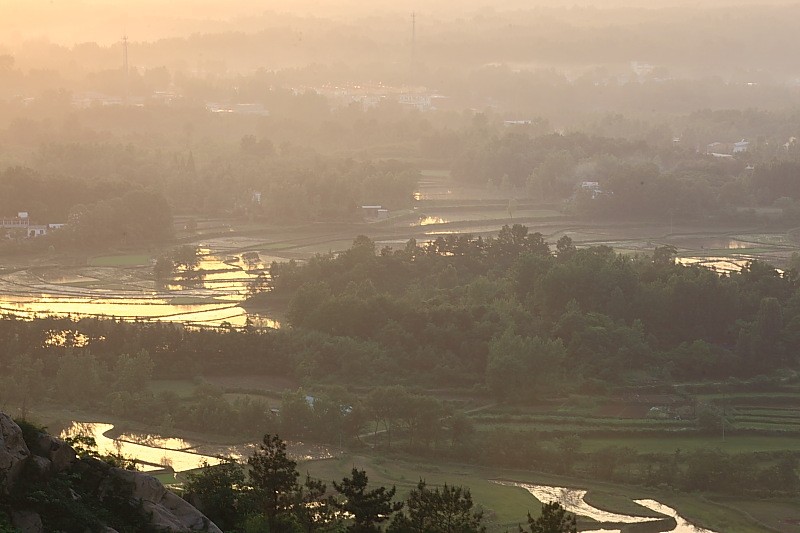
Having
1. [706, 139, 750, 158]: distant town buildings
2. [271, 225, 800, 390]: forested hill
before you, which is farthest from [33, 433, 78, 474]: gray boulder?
[706, 139, 750, 158]: distant town buildings

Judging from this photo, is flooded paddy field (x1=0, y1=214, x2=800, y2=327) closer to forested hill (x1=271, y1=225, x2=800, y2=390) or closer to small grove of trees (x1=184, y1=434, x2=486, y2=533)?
forested hill (x1=271, y1=225, x2=800, y2=390)

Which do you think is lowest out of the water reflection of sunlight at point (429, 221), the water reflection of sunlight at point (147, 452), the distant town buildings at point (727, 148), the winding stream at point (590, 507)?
the winding stream at point (590, 507)

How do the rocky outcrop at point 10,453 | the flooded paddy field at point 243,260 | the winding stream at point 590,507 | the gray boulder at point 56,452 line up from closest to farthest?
the rocky outcrop at point 10,453 < the gray boulder at point 56,452 < the winding stream at point 590,507 < the flooded paddy field at point 243,260

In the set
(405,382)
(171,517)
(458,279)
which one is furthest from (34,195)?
(171,517)

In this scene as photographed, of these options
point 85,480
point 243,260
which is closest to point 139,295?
point 243,260

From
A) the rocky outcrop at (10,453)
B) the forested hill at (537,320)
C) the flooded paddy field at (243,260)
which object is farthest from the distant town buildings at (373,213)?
the rocky outcrop at (10,453)

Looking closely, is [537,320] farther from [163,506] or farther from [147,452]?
[163,506]

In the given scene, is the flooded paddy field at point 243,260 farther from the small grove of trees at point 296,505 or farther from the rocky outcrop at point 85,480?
the rocky outcrop at point 85,480

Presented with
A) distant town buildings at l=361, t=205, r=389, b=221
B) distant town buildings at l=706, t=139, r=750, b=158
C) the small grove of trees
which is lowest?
the small grove of trees
